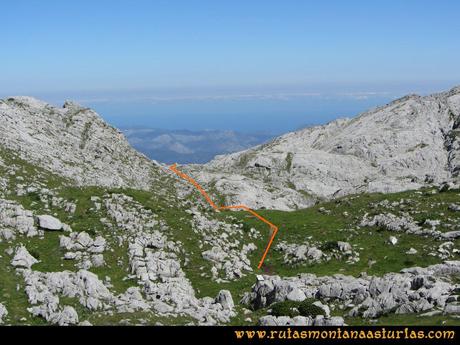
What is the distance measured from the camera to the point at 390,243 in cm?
5109

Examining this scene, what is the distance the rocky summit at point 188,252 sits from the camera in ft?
109

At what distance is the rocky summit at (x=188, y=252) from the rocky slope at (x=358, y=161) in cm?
1809

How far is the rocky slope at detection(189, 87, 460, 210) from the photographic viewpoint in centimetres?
10381

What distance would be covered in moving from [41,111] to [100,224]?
194ft

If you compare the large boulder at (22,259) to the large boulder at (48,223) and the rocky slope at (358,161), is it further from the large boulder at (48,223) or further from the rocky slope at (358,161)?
the rocky slope at (358,161)

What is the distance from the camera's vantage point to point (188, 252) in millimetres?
47719

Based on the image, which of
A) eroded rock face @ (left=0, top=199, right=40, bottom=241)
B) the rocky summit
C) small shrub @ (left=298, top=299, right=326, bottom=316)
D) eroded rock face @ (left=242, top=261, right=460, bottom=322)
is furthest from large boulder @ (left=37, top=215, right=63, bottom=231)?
small shrub @ (left=298, top=299, right=326, bottom=316)

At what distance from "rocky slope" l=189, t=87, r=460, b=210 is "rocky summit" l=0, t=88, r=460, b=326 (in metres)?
18.1

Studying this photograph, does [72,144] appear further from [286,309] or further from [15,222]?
[286,309]

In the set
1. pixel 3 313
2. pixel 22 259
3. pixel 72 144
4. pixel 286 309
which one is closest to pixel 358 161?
pixel 72 144

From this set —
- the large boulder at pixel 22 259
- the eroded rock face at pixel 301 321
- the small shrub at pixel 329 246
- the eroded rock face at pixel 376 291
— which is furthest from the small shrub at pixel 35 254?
the small shrub at pixel 329 246

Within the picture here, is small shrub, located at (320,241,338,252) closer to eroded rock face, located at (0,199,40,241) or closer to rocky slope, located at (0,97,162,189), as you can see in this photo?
eroded rock face, located at (0,199,40,241)
